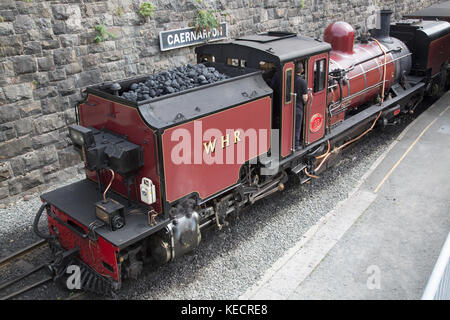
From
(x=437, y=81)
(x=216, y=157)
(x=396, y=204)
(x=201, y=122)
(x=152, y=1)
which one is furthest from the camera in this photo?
(x=437, y=81)

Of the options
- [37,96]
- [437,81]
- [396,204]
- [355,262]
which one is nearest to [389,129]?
[437,81]

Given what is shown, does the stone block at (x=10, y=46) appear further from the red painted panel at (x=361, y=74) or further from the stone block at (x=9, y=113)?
the red painted panel at (x=361, y=74)

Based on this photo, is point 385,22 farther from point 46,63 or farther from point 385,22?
point 46,63

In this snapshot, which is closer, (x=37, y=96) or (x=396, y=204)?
(x=396, y=204)

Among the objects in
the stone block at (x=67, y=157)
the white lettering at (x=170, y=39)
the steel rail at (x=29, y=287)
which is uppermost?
the white lettering at (x=170, y=39)

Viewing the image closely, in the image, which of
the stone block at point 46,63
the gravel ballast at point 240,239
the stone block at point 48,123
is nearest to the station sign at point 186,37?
the stone block at point 46,63

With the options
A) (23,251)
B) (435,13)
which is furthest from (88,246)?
(435,13)

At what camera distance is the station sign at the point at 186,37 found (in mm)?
10219

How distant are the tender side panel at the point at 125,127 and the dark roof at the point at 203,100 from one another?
0.66ft

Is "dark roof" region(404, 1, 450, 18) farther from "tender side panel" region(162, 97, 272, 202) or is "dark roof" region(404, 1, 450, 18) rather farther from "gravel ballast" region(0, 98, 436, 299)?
"tender side panel" region(162, 97, 272, 202)

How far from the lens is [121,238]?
5059mm

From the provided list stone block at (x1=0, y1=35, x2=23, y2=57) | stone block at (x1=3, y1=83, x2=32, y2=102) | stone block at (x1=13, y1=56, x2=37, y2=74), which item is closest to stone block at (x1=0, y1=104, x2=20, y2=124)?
stone block at (x1=3, y1=83, x2=32, y2=102)
